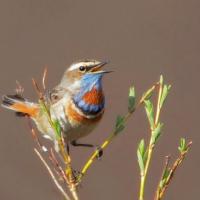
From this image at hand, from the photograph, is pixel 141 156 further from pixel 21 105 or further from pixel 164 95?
pixel 21 105

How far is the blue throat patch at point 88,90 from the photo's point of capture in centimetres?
348

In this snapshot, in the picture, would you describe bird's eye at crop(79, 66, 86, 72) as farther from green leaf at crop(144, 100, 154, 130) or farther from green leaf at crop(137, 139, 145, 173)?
green leaf at crop(137, 139, 145, 173)

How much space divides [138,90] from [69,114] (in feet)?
15.7

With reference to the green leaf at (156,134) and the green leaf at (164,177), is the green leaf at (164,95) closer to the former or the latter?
the green leaf at (156,134)

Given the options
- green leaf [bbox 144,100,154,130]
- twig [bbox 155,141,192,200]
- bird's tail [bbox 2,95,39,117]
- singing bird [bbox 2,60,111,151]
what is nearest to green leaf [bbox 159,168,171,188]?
twig [bbox 155,141,192,200]

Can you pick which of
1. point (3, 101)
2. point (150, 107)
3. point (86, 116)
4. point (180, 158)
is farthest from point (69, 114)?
point (180, 158)

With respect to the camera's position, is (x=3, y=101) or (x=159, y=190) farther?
(x=3, y=101)

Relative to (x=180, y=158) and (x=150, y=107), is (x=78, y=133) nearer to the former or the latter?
(x=150, y=107)

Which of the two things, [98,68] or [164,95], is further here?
[98,68]

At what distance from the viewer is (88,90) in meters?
3.54

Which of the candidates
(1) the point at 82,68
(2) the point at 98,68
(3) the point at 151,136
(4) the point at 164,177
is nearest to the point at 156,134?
(3) the point at 151,136

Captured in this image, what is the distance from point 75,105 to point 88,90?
147 mm

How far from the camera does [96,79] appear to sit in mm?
3457

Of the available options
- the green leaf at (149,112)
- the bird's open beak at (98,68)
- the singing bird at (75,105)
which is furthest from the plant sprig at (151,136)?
the singing bird at (75,105)
